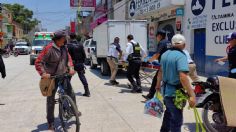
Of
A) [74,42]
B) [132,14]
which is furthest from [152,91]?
[132,14]

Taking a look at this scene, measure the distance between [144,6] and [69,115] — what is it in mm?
18326

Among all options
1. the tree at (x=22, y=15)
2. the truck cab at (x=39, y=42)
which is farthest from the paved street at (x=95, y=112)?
the tree at (x=22, y=15)

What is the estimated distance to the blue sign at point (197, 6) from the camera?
15539 mm

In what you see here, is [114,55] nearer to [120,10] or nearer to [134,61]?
[134,61]

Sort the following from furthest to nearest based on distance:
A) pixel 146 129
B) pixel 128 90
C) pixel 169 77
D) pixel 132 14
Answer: pixel 132 14 → pixel 128 90 → pixel 146 129 → pixel 169 77

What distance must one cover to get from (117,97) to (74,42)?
1956 millimetres

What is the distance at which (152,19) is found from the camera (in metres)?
23.9

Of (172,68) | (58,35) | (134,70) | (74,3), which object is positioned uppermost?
(74,3)

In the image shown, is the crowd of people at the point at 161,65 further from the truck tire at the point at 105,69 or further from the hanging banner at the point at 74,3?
the hanging banner at the point at 74,3

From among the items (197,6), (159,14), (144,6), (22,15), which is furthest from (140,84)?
(22,15)

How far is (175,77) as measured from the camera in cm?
457

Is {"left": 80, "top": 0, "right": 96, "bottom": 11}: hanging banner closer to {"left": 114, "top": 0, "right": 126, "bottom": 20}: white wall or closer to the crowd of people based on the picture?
{"left": 114, "top": 0, "right": 126, "bottom": 20}: white wall

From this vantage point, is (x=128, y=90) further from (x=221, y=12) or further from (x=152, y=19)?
(x=152, y=19)

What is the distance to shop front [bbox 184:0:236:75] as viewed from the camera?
13.5 metres
